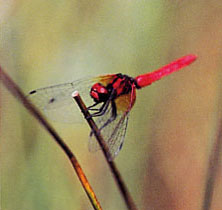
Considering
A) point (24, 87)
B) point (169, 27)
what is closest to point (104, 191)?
point (24, 87)

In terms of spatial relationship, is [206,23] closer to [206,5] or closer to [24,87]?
[206,5]

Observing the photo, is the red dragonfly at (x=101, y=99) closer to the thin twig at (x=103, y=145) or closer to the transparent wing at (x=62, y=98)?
the transparent wing at (x=62, y=98)

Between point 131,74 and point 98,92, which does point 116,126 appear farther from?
point 131,74

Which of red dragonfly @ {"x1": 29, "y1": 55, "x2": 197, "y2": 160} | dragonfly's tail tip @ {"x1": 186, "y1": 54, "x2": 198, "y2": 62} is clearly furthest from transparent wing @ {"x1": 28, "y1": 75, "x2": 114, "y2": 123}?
dragonfly's tail tip @ {"x1": 186, "y1": 54, "x2": 198, "y2": 62}

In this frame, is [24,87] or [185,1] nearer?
[24,87]

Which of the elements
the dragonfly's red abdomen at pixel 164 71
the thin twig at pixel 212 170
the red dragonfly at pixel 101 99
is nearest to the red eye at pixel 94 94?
the red dragonfly at pixel 101 99

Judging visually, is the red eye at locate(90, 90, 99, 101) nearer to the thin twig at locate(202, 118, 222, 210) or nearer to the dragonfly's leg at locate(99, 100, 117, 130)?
the dragonfly's leg at locate(99, 100, 117, 130)

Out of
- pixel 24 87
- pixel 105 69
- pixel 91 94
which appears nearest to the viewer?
pixel 91 94

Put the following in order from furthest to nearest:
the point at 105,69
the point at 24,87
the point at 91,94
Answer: the point at 105,69
the point at 24,87
the point at 91,94
